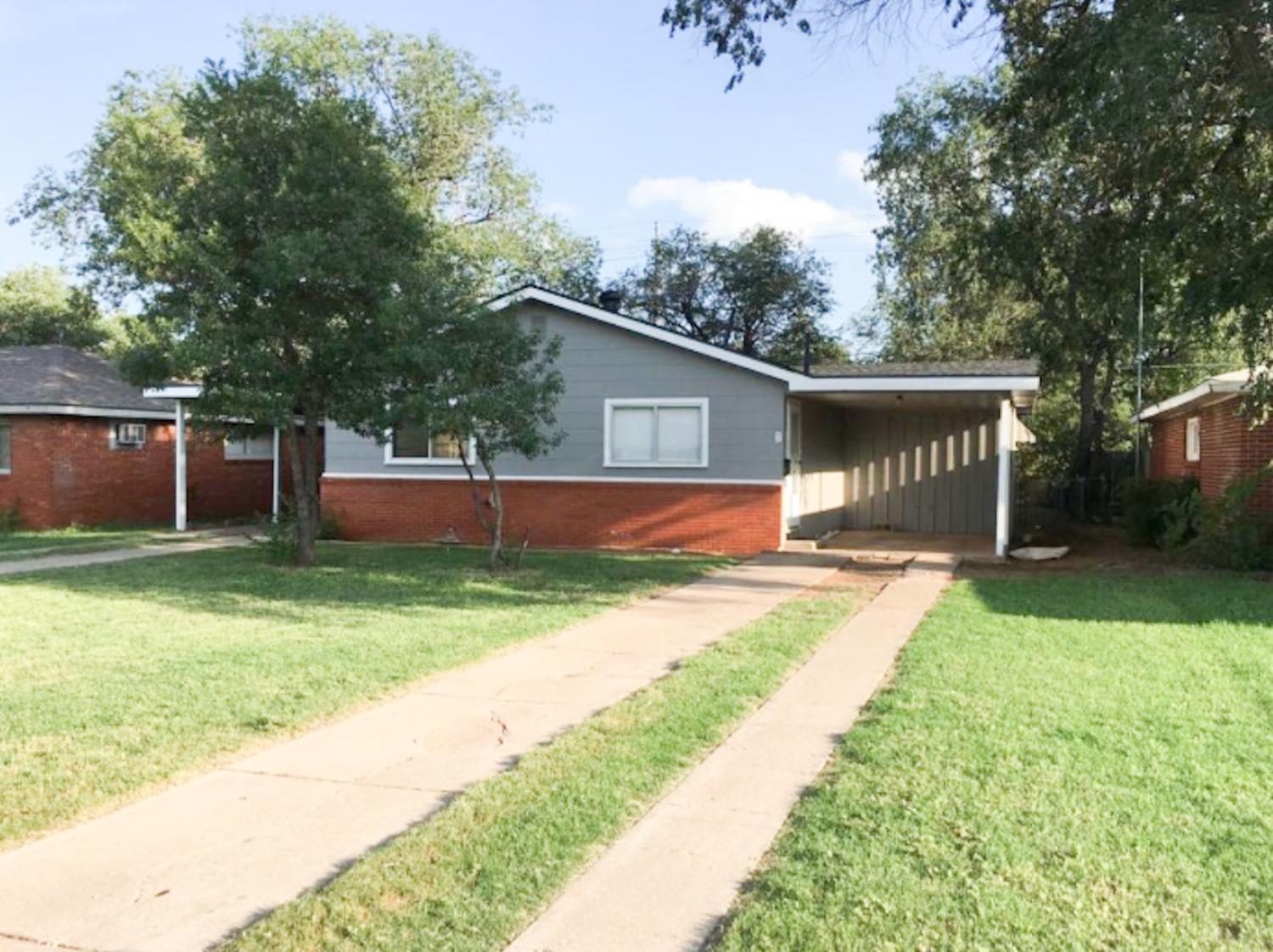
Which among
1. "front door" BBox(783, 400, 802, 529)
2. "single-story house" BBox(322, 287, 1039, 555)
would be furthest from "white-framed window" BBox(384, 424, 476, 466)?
"front door" BBox(783, 400, 802, 529)

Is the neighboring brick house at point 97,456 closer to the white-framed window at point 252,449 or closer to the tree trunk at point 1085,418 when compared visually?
the white-framed window at point 252,449

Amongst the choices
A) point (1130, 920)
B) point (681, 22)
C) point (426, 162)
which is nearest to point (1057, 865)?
point (1130, 920)

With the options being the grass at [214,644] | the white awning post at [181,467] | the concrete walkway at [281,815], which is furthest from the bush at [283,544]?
the concrete walkway at [281,815]

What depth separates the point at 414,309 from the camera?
39.4ft

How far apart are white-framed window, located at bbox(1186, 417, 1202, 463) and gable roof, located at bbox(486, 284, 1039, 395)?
15.6 feet

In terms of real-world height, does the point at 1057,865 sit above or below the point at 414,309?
below

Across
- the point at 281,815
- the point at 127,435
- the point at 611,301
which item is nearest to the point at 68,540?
the point at 127,435

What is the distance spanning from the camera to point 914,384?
15.2 meters

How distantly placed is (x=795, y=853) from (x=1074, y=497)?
2430cm

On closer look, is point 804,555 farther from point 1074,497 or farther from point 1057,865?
point 1074,497

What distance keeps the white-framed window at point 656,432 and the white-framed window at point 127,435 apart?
1137 centimetres

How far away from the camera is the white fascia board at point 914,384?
14.7m

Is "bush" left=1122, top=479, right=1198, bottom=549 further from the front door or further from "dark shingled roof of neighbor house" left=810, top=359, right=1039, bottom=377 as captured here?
the front door

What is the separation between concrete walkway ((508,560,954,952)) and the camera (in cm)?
342
